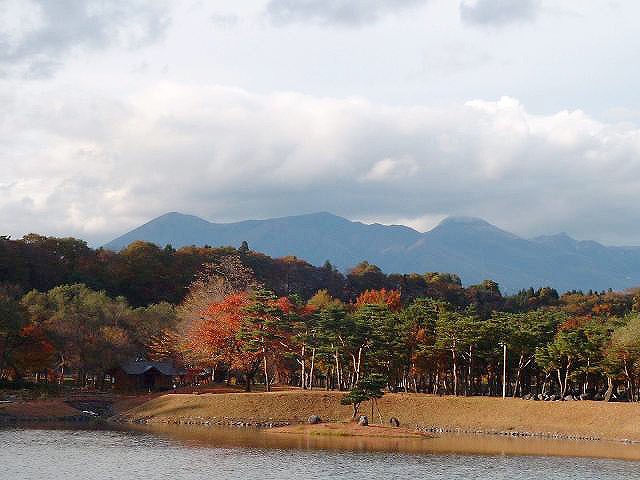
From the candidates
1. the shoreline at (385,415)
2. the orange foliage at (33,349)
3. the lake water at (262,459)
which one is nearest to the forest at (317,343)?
the orange foliage at (33,349)

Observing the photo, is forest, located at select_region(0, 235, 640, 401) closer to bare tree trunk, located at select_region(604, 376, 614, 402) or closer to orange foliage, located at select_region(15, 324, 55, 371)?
orange foliage, located at select_region(15, 324, 55, 371)

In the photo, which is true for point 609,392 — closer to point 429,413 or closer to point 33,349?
point 429,413

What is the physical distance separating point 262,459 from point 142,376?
47.3 meters

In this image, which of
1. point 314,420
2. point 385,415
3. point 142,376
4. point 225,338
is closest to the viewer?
point 314,420

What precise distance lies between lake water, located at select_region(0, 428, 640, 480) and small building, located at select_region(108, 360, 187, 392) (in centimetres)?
3027

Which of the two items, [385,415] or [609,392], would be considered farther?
[609,392]

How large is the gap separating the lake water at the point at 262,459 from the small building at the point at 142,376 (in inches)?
1192

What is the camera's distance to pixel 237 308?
288ft

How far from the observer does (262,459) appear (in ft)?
162

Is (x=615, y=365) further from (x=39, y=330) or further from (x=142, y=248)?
(x=142, y=248)

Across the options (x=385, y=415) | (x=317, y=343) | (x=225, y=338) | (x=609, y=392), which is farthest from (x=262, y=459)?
(x=609, y=392)

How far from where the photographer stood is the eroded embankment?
67562mm

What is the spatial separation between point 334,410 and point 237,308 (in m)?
19.0

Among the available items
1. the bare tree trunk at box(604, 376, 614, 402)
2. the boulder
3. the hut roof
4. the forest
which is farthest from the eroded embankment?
the hut roof
